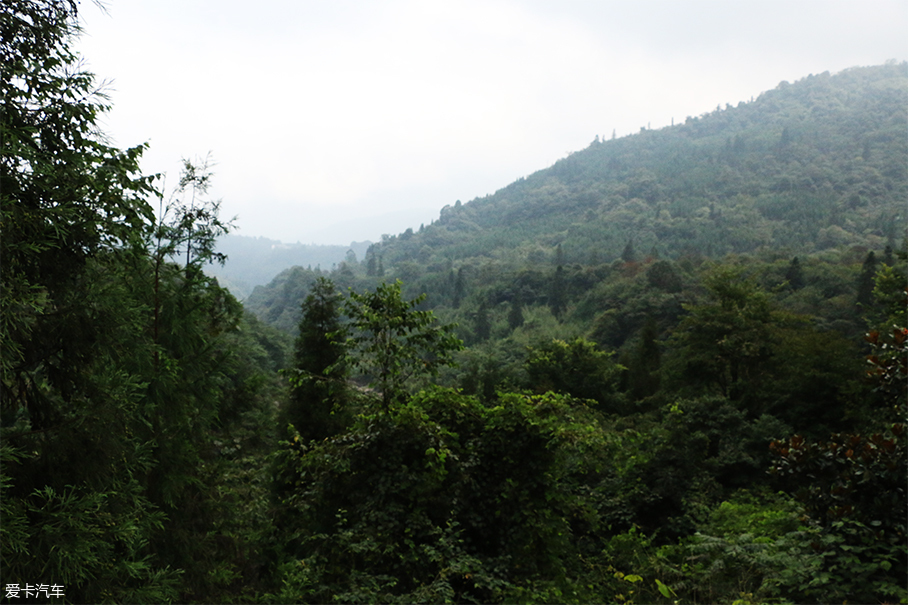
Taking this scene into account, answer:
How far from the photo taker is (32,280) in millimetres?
3279

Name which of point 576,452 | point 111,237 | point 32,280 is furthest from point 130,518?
point 576,452

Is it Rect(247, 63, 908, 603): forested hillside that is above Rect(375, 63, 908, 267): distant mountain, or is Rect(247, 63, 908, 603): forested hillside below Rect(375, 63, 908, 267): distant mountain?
below

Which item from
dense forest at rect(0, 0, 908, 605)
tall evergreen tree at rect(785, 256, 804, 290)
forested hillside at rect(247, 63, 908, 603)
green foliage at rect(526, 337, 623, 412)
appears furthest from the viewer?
tall evergreen tree at rect(785, 256, 804, 290)

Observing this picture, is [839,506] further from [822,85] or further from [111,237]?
[822,85]

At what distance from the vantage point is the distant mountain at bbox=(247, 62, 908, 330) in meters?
71.9

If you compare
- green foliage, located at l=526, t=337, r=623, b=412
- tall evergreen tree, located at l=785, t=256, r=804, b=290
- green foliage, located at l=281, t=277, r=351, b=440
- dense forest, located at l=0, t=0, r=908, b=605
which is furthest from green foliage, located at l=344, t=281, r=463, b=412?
tall evergreen tree, located at l=785, t=256, r=804, b=290

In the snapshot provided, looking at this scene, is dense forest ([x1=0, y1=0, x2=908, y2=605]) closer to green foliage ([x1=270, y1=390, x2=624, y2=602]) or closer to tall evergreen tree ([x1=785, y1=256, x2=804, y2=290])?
green foliage ([x1=270, y1=390, x2=624, y2=602])

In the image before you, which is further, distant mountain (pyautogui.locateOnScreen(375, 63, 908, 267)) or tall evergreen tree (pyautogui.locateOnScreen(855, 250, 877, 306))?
distant mountain (pyautogui.locateOnScreen(375, 63, 908, 267))

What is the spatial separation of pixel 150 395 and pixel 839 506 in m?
6.31

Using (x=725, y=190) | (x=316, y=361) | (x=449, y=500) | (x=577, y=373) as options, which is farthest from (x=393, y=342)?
(x=725, y=190)

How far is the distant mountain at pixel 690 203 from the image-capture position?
71.9 meters

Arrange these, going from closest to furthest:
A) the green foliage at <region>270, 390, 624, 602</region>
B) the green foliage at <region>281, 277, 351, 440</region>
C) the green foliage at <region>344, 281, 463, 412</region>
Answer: the green foliage at <region>270, 390, 624, 602</region>
the green foliage at <region>344, 281, 463, 412</region>
the green foliage at <region>281, 277, 351, 440</region>

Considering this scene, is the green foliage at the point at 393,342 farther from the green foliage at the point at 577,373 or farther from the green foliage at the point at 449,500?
the green foliage at the point at 577,373

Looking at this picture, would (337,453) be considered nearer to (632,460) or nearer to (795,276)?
(632,460)
